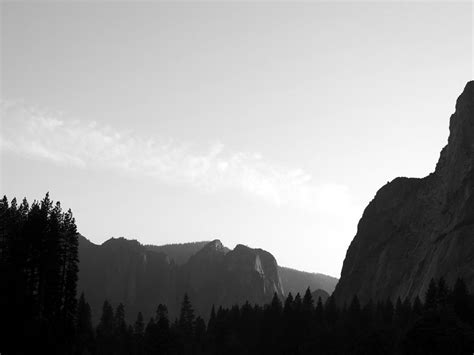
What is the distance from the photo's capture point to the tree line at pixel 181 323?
5909 centimetres

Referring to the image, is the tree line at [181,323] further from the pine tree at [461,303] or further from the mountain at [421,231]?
the mountain at [421,231]

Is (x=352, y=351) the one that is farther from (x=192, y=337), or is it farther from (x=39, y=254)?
(x=192, y=337)

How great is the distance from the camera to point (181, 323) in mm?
128500

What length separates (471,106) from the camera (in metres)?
148

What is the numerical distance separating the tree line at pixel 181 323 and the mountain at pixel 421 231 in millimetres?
27587

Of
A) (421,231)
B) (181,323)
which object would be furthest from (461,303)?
(421,231)

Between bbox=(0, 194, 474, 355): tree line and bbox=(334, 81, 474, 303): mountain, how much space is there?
27.6 meters

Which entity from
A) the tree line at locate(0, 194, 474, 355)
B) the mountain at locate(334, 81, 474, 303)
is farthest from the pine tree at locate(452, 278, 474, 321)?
the mountain at locate(334, 81, 474, 303)

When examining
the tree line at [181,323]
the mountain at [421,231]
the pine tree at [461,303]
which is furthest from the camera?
the mountain at [421,231]

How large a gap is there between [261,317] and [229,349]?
45.7 feet

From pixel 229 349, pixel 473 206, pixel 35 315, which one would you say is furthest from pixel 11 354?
pixel 473 206

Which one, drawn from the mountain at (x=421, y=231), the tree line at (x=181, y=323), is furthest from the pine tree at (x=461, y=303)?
the mountain at (x=421, y=231)

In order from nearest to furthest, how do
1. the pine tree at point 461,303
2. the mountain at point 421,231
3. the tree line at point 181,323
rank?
the tree line at point 181,323 → the pine tree at point 461,303 → the mountain at point 421,231

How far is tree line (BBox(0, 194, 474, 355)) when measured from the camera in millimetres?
59094
